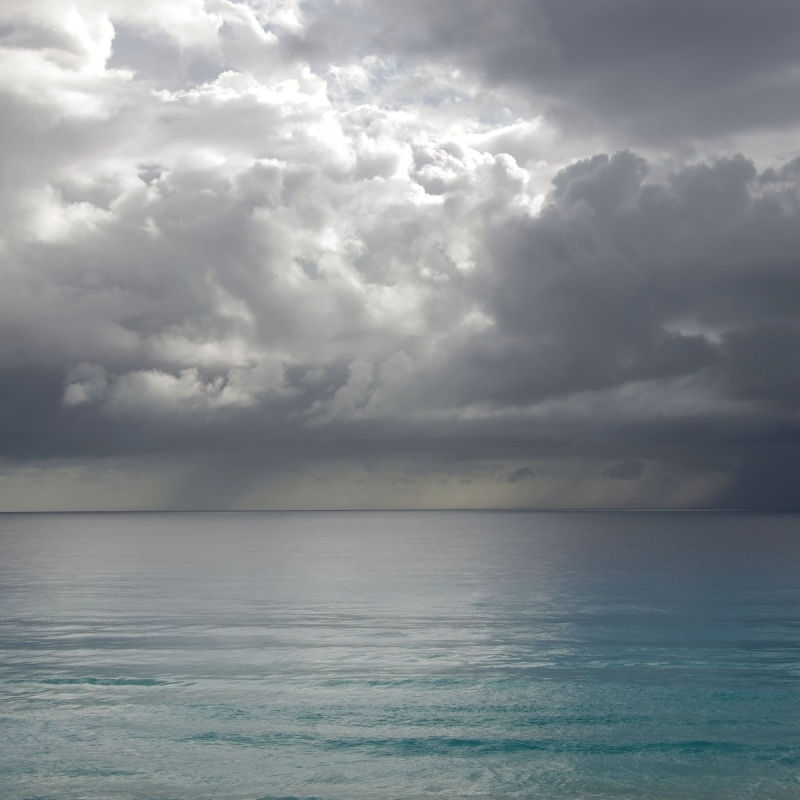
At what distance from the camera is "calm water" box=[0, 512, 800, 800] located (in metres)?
25.5

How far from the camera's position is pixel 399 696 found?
115ft

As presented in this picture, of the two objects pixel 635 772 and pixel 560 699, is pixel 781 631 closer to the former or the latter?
pixel 560 699

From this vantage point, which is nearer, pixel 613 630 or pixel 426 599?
pixel 613 630

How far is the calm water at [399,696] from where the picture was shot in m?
25.5

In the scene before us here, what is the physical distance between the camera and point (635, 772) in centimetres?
2598

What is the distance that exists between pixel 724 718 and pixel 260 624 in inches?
1297

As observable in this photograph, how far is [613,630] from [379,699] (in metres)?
24.8

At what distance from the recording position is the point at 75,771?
25.9m

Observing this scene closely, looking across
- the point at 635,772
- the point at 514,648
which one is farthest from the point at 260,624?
the point at 635,772

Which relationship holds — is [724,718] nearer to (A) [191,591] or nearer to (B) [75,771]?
(B) [75,771]

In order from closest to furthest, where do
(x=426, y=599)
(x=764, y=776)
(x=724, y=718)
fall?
(x=764, y=776) < (x=724, y=718) < (x=426, y=599)

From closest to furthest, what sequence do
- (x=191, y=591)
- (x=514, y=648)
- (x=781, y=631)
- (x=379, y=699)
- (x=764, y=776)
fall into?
1. (x=764, y=776)
2. (x=379, y=699)
3. (x=514, y=648)
4. (x=781, y=631)
5. (x=191, y=591)

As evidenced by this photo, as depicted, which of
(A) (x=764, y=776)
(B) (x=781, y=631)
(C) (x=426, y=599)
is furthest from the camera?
(C) (x=426, y=599)

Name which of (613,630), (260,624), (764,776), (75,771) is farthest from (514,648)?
(75,771)
